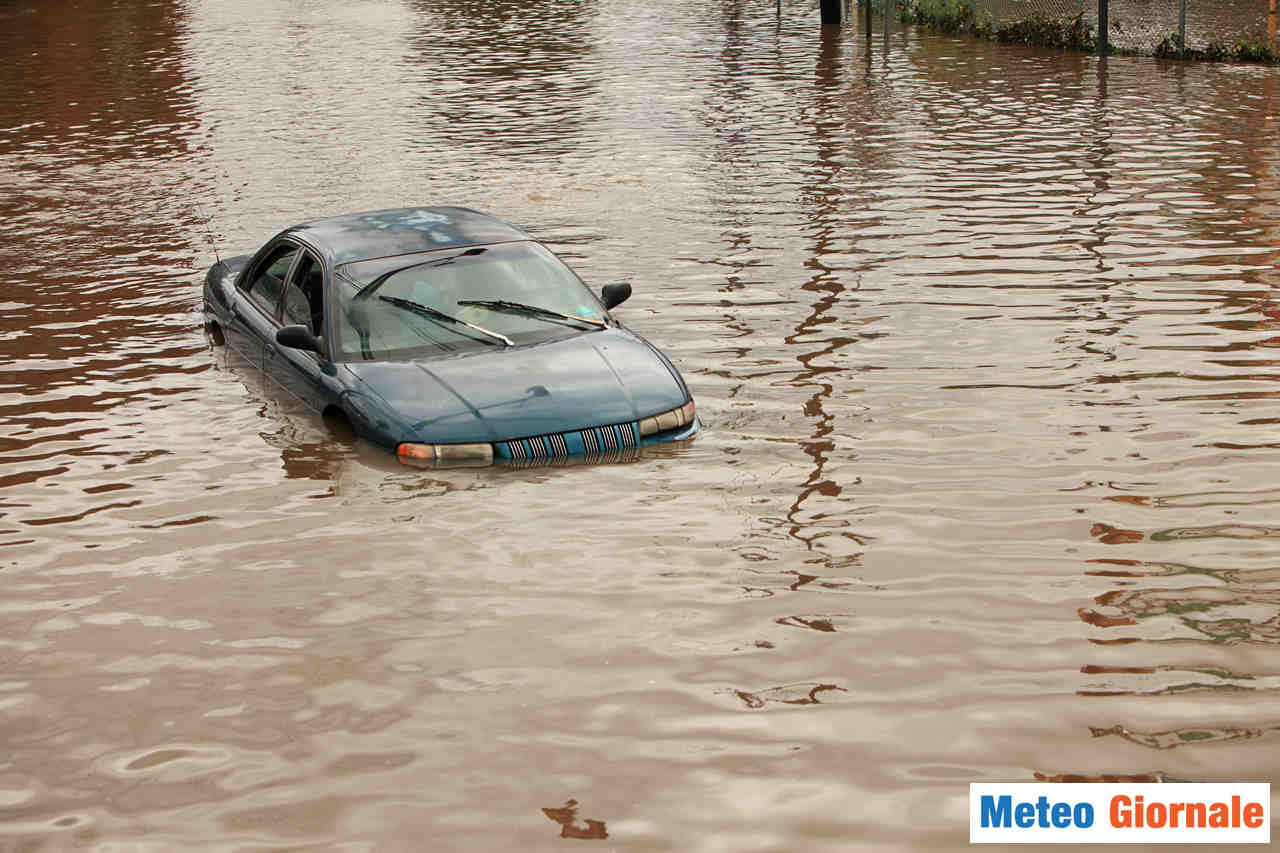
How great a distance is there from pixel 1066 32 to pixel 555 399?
26.2 m

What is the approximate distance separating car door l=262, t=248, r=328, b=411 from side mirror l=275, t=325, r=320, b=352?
0.06 meters

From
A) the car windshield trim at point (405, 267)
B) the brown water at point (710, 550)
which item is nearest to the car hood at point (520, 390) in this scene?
the brown water at point (710, 550)

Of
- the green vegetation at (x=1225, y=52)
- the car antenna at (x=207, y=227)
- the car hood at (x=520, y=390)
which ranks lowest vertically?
the car antenna at (x=207, y=227)

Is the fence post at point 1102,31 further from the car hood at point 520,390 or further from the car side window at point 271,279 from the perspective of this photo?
the car hood at point 520,390

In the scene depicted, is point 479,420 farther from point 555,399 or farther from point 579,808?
point 579,808

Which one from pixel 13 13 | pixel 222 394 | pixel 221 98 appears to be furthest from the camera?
pixel 13 13

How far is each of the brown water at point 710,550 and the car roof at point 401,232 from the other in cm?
110

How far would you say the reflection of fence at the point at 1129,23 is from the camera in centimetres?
2917

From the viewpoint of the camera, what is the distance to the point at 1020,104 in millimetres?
24000

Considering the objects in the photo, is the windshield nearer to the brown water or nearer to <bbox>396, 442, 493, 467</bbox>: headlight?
the brown water

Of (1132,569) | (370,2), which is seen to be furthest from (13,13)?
(1132,569)

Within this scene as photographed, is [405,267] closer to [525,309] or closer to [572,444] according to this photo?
[525,309]

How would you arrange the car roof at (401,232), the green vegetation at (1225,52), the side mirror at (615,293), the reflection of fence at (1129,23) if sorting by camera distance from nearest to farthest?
the car roof at (401,232) → the side mirror at (615,293) → the green vegetation at (1225,52) → the reflection of fence at (1129,23)


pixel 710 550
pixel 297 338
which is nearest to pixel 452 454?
pixel 297 338
